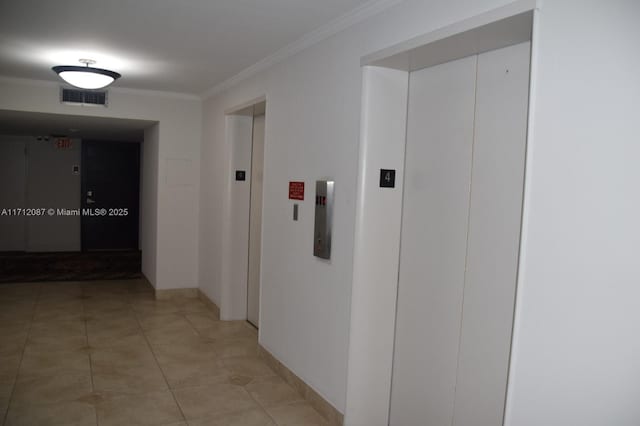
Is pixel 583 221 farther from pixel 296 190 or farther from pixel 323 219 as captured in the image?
pixel 296 190

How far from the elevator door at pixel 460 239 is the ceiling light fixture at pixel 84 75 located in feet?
11.0

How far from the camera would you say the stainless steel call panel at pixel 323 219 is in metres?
3.64

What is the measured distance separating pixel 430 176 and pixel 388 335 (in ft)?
3.62

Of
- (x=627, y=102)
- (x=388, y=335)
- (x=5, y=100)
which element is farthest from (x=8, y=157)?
(x=627, y=102)

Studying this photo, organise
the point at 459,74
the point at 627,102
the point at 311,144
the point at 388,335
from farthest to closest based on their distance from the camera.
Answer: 1. the point at 311,144
2. the point at 388,335
3. the point at 459,74
4. the point at 627,102

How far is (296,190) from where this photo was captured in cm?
418

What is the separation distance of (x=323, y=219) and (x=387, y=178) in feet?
2.12

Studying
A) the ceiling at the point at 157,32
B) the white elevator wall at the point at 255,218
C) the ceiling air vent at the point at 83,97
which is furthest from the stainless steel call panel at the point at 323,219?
the ceiling air vent at the point at 83,97

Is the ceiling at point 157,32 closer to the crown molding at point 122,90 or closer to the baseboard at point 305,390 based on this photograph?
the crown molding at point 122,90

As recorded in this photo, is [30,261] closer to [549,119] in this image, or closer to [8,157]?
[8,157]

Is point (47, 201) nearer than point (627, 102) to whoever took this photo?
No

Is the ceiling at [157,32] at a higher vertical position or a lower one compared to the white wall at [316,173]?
higher

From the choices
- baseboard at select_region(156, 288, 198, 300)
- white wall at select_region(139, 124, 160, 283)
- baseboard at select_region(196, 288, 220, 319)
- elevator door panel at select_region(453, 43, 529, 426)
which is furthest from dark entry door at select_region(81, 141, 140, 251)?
elevator door panel at select_region(453, 43, 529, 426)

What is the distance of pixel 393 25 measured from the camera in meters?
3.02
